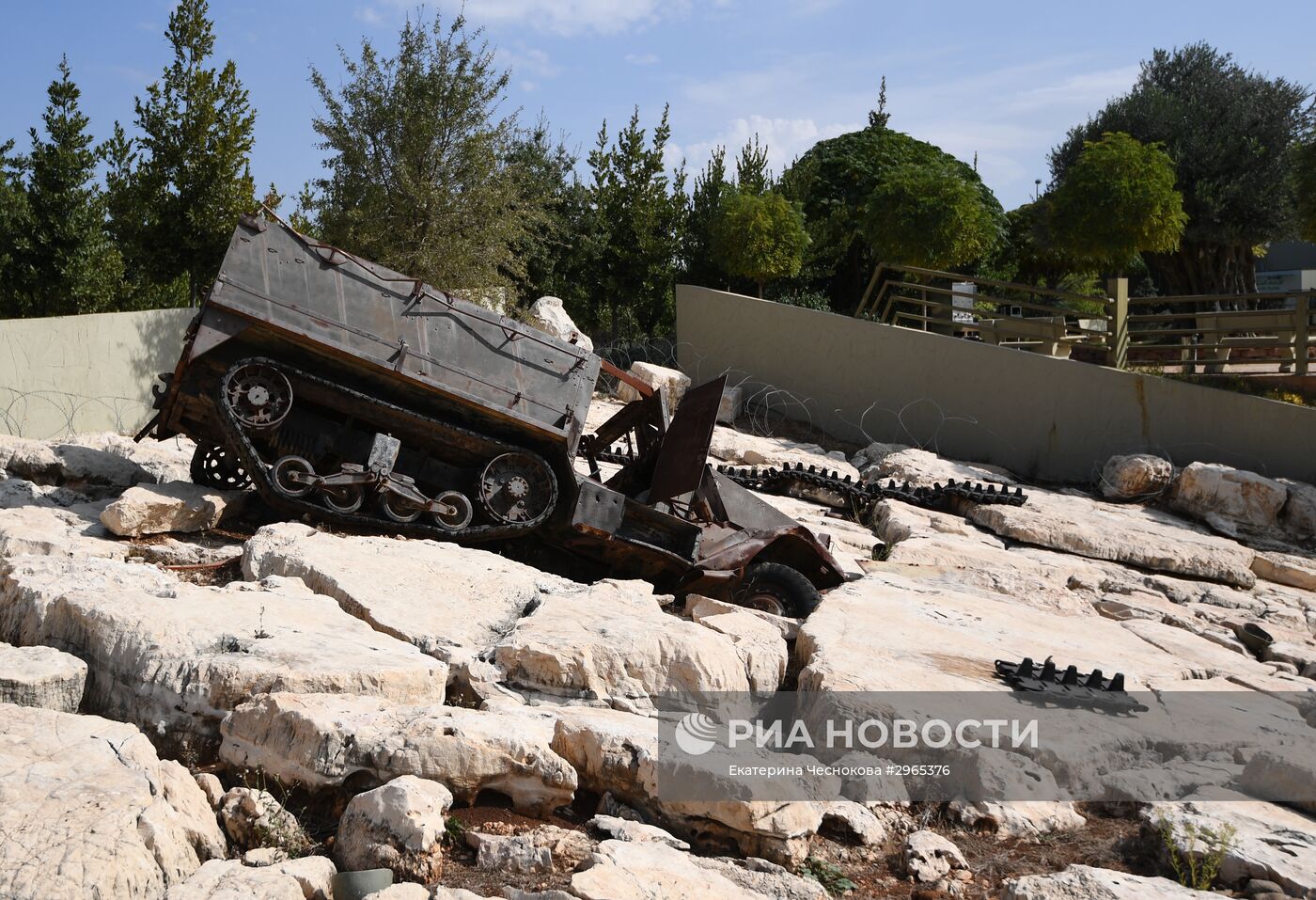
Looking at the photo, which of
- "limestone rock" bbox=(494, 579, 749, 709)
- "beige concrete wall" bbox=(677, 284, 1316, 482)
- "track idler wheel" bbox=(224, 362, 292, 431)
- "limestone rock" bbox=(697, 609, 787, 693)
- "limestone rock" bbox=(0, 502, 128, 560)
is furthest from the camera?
"beige concrete wall" bbox=(677, 284, 1316, 482)

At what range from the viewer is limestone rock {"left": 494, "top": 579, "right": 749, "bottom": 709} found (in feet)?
17.9

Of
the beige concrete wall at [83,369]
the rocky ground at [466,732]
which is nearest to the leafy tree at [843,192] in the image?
the beige concrete wall at [83,369]

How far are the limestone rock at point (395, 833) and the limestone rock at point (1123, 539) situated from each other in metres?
8.81

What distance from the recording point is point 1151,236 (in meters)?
17.7

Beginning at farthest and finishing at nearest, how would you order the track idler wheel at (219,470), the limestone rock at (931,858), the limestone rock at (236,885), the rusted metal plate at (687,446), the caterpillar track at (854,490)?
the caterpillar track at (854,490) < the track idler wheel at (219,470) < the rusted metal plate at (687,446) < the limestone rock at (931,858) < the limestone rock at (236,885)

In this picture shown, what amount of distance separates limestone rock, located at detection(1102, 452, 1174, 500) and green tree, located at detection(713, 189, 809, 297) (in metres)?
7.61

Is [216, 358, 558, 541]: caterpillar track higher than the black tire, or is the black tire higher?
[216, 358, 558, 541]: caterpillar track

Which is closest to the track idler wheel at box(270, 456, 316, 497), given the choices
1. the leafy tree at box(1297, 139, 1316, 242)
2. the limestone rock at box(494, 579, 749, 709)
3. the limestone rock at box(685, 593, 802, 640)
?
the limestone rock at box(494, 579, 749, 709)

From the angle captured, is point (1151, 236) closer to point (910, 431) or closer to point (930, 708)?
point (910, 431)

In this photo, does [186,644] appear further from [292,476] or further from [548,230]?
[548,230]

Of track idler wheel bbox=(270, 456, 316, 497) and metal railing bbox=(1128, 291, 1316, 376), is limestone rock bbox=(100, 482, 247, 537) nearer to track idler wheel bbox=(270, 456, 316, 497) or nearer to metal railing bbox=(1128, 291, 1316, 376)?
track idler wheel bbox=(270, 456, 316, 497)

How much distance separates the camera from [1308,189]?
54.1 ft

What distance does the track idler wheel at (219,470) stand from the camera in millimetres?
8461

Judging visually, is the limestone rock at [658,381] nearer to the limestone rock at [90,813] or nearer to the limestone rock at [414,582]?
the limestone rock at [414,582]
